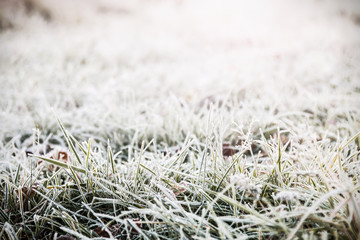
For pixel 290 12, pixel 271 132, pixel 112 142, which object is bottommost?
pixel 112 142

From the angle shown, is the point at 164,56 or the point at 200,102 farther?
the point at 164,56

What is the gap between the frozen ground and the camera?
2.78ft

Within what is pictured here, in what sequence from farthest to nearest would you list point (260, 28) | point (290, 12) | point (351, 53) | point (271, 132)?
point (290, 12), point (260, 28), point (351, 53), point (271, 132)

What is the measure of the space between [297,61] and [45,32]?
556cm

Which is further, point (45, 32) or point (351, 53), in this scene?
point (45, 32)

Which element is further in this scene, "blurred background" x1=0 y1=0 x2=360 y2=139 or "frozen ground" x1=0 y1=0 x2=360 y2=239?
"blurred background" x1=0 y1=0 x2=360 y2=139

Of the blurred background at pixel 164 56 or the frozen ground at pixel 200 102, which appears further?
the blurred background at pixel 164 56

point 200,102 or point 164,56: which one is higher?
point 164,56

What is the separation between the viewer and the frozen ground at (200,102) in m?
0.85

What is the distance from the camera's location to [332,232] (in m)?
0.70

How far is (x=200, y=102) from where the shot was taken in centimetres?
237

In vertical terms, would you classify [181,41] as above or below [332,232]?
above

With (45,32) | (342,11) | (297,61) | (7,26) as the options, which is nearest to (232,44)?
(297,61)

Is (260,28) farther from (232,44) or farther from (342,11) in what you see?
(342,11)
